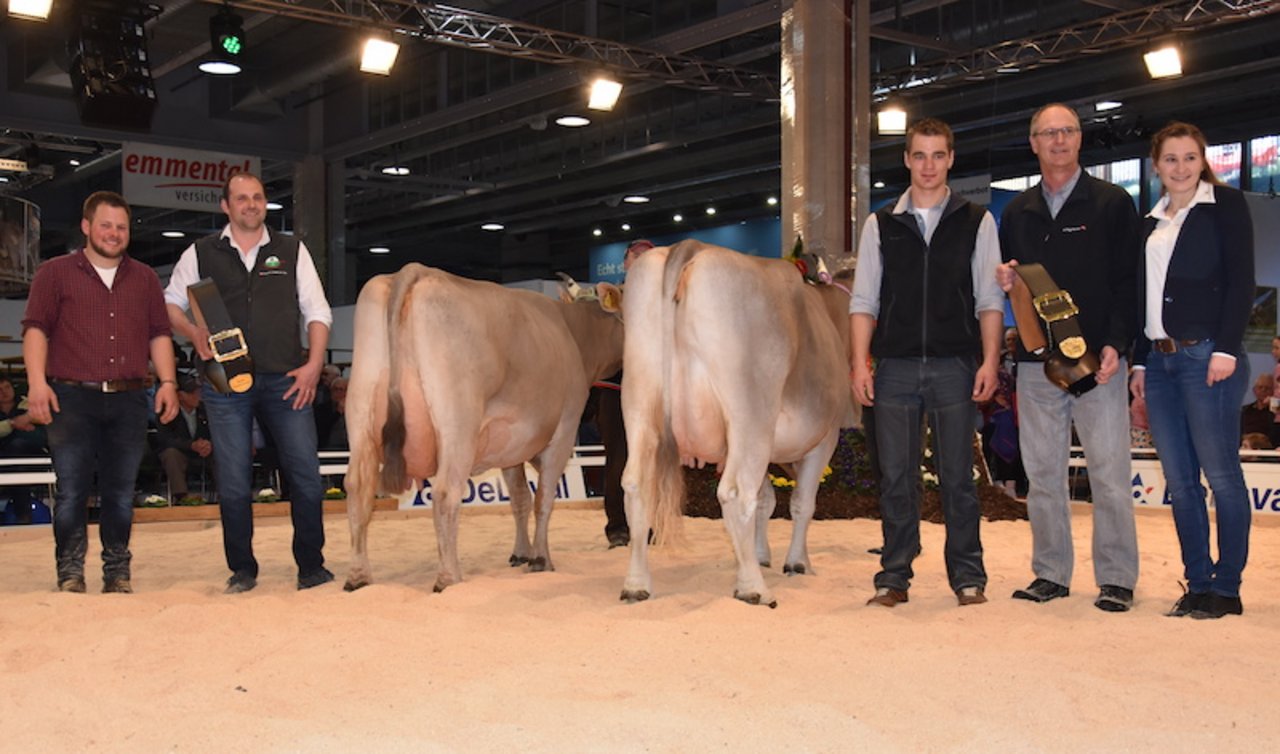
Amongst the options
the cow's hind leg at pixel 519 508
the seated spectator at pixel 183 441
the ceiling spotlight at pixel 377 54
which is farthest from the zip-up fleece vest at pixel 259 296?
the ceiling spotlight at pixel 377 54

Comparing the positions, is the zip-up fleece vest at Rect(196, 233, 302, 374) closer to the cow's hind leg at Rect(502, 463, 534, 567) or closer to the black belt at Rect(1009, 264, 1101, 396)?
the cow's hind leg at Rect(502, 463, 534, 567)

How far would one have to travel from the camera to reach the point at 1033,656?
4062mm

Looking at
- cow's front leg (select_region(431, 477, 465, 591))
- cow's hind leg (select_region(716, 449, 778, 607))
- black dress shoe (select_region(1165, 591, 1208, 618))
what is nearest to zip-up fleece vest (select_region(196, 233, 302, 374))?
cow's front leg (select_region(431, 477, 465, 591))

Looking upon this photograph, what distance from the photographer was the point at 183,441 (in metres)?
10.3

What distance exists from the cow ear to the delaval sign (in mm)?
12268

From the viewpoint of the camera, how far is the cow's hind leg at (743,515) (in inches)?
205

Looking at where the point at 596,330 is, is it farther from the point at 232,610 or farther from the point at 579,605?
the point at 232,610

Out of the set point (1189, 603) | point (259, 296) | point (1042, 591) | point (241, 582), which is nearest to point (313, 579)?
point (241, 582)

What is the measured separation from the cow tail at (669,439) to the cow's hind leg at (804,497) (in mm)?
970

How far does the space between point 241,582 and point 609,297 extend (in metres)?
2.28

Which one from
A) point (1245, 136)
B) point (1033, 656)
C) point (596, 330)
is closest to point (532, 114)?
point (1245, 136)

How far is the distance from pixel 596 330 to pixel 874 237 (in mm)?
2194

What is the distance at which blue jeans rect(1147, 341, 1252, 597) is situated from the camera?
4.80 meters

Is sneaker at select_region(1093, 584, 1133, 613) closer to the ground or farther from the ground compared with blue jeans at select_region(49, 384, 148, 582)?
closer to the ground
